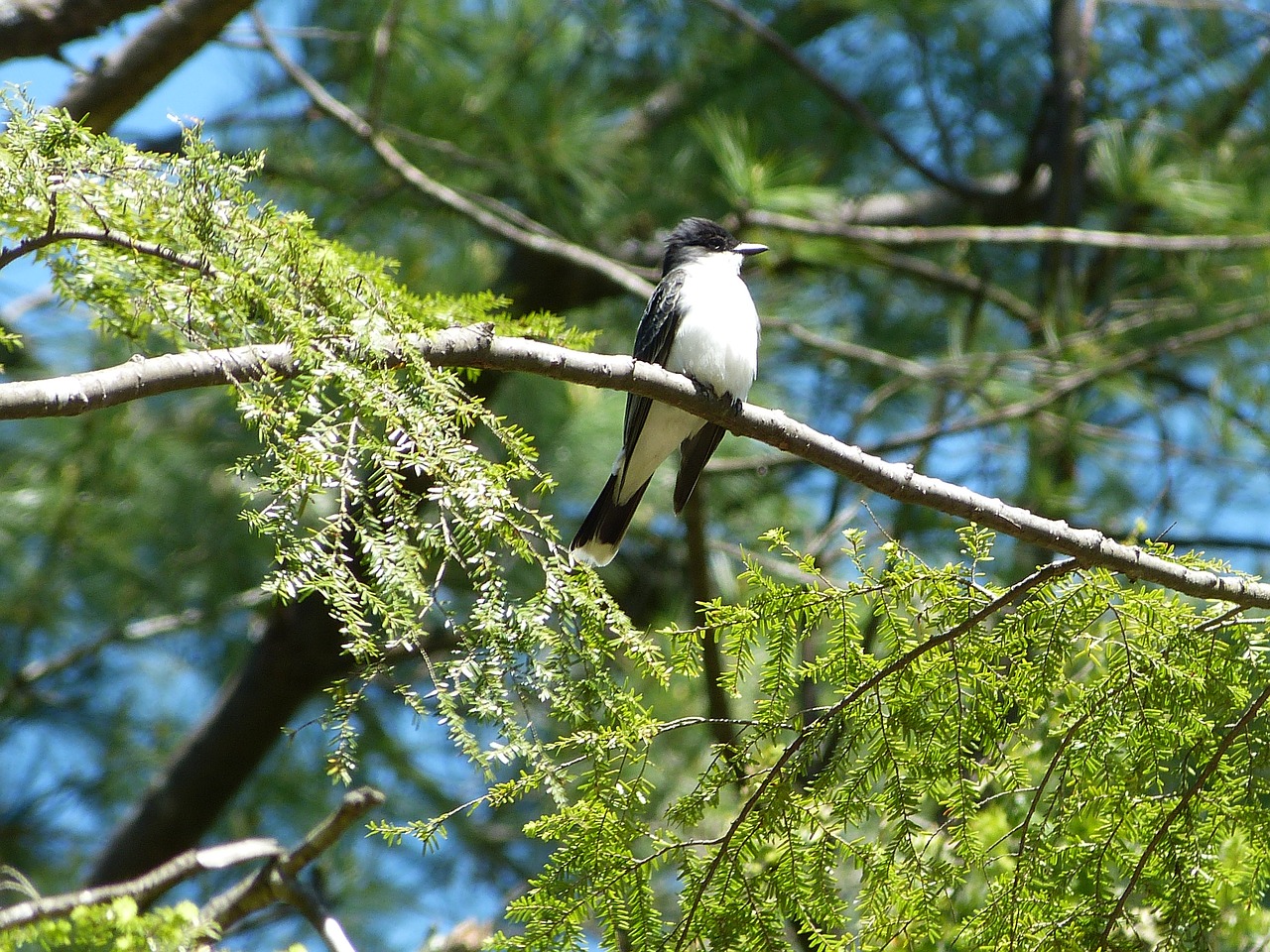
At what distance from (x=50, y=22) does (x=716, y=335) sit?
2429 millimetres

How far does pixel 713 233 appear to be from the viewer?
472 cm

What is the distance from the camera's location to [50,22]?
401 cm

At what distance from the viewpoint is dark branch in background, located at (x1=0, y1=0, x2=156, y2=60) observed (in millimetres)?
3967

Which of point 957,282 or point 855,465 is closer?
point 855,465

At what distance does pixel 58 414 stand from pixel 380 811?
5.08 m

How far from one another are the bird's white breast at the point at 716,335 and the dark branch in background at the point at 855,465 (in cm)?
109

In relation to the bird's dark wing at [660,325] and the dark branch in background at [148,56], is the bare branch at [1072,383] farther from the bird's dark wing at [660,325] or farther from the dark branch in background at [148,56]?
the dark branch in background at [148,56]

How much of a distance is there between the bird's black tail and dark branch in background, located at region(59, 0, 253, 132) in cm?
211

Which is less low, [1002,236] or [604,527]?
[1002,236]

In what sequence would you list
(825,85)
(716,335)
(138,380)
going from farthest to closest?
(825,85) → (716,335) → (138,380)

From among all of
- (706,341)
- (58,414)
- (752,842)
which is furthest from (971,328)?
(58,414)

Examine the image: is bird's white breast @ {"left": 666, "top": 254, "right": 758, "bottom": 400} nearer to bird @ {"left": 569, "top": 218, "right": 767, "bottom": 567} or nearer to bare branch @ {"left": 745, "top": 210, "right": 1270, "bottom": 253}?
bird @ {"left": 569, "top": 218, "right": 767, "bottom": 567}

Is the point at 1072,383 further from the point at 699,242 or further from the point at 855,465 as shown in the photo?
the point at 855,465

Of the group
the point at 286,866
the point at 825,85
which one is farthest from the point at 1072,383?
the point at 286,866
